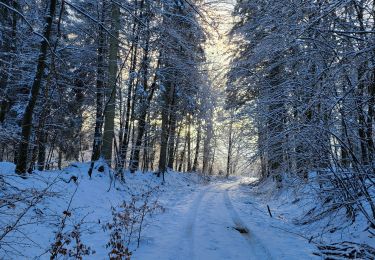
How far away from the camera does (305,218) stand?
8.85 meters

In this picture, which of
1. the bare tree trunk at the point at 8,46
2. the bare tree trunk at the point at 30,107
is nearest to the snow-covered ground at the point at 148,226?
the bare tree trunk at the point at 30,107

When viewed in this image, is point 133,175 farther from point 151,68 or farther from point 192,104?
point 192,104

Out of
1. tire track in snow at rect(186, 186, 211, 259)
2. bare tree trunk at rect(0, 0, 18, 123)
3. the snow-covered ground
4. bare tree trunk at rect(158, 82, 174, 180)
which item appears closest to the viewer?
the snow-covered ground

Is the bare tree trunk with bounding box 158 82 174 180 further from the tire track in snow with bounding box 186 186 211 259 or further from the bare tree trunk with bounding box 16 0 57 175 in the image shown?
the bare tree trunk with bounding box 16 0 57 175

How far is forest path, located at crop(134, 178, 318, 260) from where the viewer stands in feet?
19.0

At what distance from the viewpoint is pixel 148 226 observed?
7.93 m

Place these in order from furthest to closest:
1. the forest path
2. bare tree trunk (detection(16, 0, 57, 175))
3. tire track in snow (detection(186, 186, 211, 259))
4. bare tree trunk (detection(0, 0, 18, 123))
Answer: bare tree trunk (detection(16, 0, 57, 175)), bare tree trunk (detection(0, 0, 18, 123)), tire track in snow (detection(186, 186, 211, 259)), the forest path

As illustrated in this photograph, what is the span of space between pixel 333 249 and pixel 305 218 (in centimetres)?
298

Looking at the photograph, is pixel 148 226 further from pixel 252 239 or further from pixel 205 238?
pixel 252 239

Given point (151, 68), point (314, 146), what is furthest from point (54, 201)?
point (151, 68)

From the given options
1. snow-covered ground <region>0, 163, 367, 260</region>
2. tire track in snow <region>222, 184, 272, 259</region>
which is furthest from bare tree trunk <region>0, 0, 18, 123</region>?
tire track in snow <region>222, 184, 272, 259</region>

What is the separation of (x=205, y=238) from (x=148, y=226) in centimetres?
171

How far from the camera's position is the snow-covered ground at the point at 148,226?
Result: 530 cm

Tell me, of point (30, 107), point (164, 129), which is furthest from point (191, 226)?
point (164, 129)
